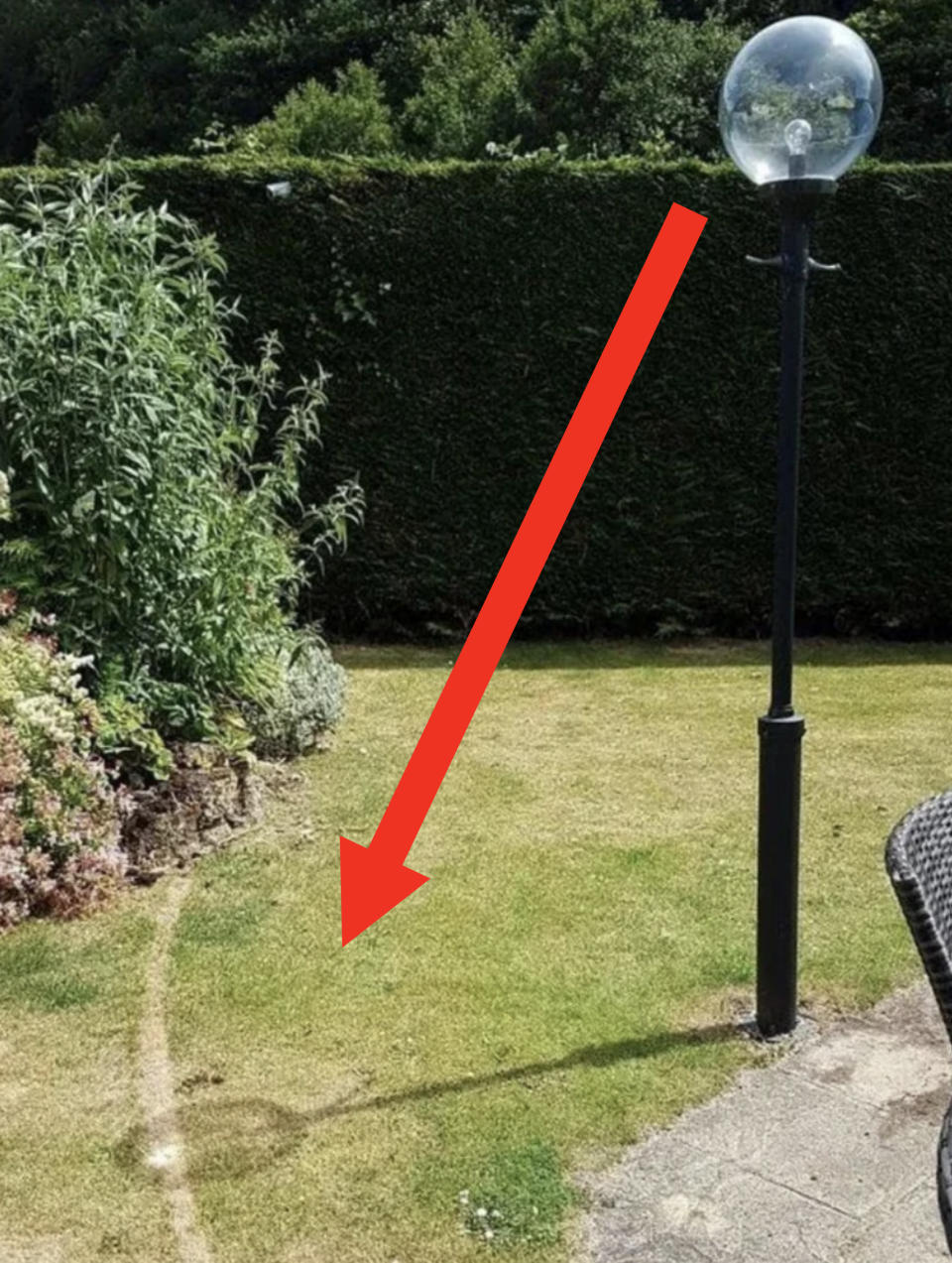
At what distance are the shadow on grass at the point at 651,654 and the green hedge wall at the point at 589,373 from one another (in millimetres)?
194

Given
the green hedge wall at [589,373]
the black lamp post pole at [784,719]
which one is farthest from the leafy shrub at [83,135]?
the black lamp post pole at [784,719]

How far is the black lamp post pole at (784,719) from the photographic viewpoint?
268 cm

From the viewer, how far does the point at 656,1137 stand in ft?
8.36

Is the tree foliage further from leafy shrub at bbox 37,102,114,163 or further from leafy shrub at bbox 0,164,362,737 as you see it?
leafy shrub at bbox 0,164,362,737

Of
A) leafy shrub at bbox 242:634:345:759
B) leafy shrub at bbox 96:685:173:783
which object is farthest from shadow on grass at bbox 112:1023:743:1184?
leafy shrub at bbox 242:634:345:759

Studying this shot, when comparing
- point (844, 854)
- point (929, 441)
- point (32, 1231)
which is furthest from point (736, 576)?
point (32, 1231)

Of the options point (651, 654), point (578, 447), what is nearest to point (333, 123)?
point (578, 447)

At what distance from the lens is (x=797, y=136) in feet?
8.57

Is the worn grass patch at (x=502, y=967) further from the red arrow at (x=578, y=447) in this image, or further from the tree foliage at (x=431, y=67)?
the tree foliage at (x=431, y=67)

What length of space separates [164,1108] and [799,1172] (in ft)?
4.27

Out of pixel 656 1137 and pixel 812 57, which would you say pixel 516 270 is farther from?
pixel 656 1137

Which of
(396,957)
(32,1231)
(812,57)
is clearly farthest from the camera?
(396,957)

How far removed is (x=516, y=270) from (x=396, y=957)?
4.87 meters

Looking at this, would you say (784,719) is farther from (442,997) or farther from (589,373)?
(589,373)
